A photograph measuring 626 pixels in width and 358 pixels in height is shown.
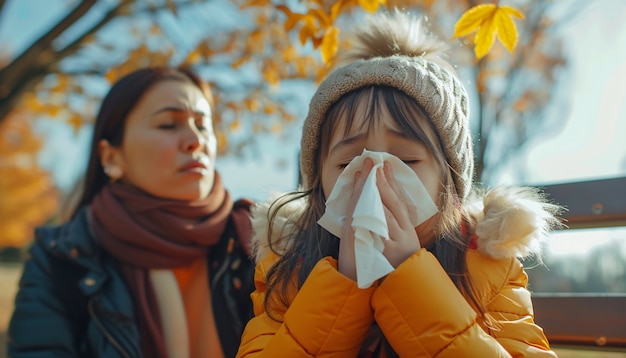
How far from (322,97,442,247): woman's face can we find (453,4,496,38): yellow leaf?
1.75 feet

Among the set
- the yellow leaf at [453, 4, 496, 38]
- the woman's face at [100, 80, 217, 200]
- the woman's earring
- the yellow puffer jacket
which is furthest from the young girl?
the woman's earring

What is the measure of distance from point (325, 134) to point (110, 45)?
4.20 metres

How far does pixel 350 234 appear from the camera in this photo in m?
1.55

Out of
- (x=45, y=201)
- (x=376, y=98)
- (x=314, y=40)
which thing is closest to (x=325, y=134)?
(x=376, y=98)

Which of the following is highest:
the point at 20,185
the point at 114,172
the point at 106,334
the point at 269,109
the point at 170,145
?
the point at 170,145

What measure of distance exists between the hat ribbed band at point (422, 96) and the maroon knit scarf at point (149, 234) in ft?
2.41

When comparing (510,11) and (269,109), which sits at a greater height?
(510,11)

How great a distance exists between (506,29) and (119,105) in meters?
1.73

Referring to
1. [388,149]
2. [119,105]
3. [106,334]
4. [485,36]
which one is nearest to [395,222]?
[388,149]

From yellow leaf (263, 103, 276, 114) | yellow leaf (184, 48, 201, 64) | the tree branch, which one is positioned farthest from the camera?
yellow leaf (263, 103, 276, 114)

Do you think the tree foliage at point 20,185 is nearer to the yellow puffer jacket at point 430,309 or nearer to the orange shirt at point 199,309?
the orange shirt at point 199,309

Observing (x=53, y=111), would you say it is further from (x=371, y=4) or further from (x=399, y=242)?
(x=399, y=242)

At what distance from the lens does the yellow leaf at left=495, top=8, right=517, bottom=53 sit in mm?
1916

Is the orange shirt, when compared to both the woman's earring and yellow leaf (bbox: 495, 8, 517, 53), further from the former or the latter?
yellow leaf (bbox: 495, 8, 517, 53)
